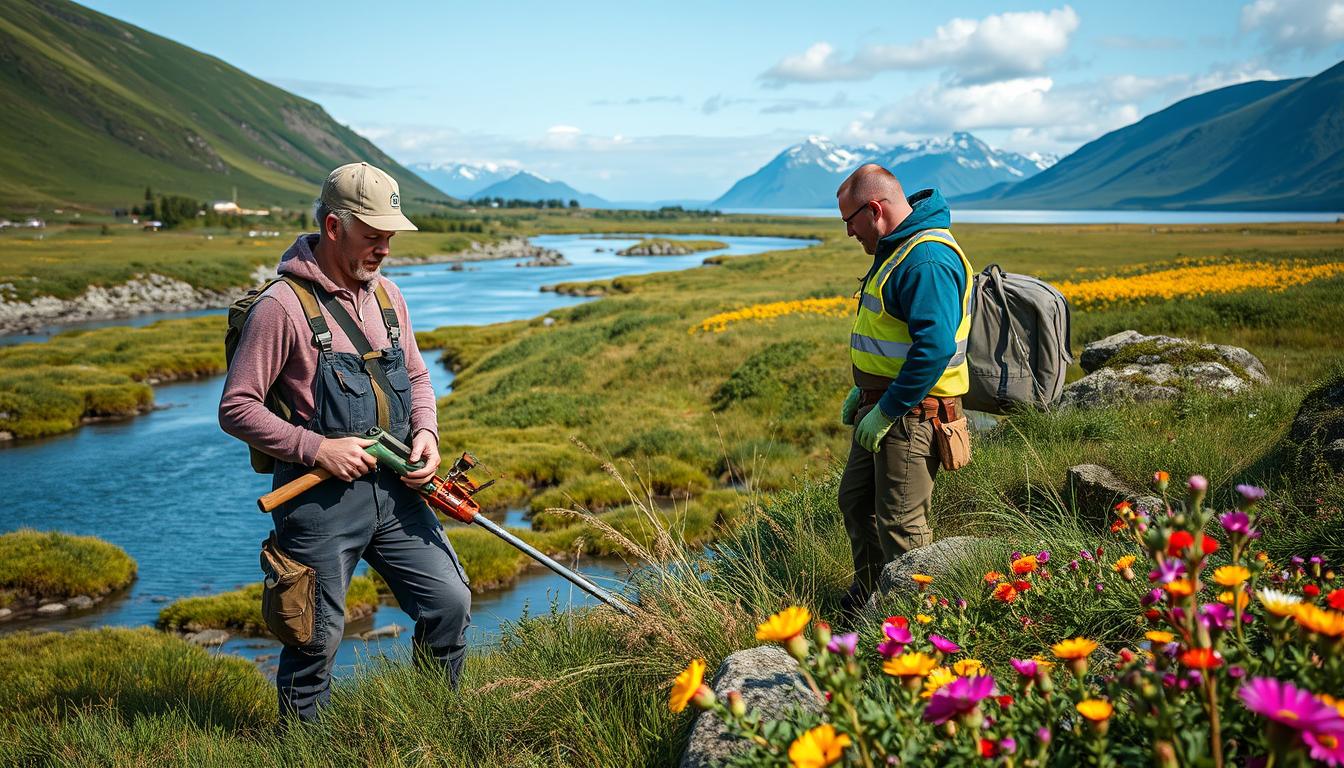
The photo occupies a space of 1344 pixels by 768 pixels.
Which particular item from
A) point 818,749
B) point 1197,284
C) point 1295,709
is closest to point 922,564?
point 818,749

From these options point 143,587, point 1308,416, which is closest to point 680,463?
point 143,587

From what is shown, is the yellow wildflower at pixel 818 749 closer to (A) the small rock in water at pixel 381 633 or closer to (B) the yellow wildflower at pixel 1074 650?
(B) the yellow wildflower at pixel 1074 650

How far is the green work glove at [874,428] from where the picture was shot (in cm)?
470

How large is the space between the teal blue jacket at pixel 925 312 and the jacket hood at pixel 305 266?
280 cm

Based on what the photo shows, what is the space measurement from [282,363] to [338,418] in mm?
341

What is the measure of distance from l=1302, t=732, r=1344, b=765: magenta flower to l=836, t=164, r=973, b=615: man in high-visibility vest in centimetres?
300

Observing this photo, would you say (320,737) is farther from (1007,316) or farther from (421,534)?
(1007,316)

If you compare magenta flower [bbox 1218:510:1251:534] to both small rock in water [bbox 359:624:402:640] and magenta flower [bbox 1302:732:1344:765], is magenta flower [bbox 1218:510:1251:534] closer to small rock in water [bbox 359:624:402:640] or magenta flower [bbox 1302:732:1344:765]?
magenta flower [bbox 1302:732:1344:765]

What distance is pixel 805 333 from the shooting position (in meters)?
23.0

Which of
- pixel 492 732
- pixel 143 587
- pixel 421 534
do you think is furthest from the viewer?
pixel 143 587

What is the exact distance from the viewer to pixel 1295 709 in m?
1.55

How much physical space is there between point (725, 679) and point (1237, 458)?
4663 millimetres

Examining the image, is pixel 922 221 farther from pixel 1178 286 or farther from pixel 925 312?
pixel 1178 286

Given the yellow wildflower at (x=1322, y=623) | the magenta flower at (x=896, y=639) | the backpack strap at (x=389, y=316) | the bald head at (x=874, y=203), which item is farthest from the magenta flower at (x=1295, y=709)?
the backpack strap at (x=389, y=316)
